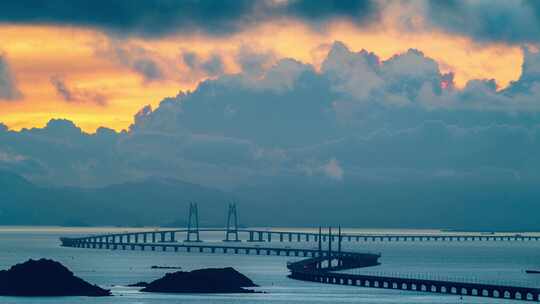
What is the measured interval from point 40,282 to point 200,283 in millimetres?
19613

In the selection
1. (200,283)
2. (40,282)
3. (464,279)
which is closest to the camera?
(40,282)

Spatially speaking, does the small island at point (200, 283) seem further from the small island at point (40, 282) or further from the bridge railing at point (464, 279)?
the bridge railing at point (464, 279)

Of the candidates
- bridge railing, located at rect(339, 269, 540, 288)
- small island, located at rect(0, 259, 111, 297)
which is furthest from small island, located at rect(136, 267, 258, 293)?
bridge railing, located at rect(339, 269, 540, 288)

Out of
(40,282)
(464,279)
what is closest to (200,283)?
(40,282)

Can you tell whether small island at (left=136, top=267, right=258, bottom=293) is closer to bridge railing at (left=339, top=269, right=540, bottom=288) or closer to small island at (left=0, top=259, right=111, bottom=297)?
small island at (left=0, top=259, right=111, bottom=297)

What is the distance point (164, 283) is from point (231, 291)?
7.31 meters

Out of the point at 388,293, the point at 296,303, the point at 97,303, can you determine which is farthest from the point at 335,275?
the point at 97,303

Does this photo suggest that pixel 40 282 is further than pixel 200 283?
No

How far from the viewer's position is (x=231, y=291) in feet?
470

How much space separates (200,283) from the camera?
14262 centimetres

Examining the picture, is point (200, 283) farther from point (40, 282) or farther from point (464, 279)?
point (464, 279)

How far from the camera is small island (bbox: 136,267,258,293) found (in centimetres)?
14112

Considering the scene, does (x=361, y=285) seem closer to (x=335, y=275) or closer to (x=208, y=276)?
(x=335, y=275)

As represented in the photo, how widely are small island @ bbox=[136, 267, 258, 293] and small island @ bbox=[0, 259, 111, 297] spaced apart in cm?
1100
